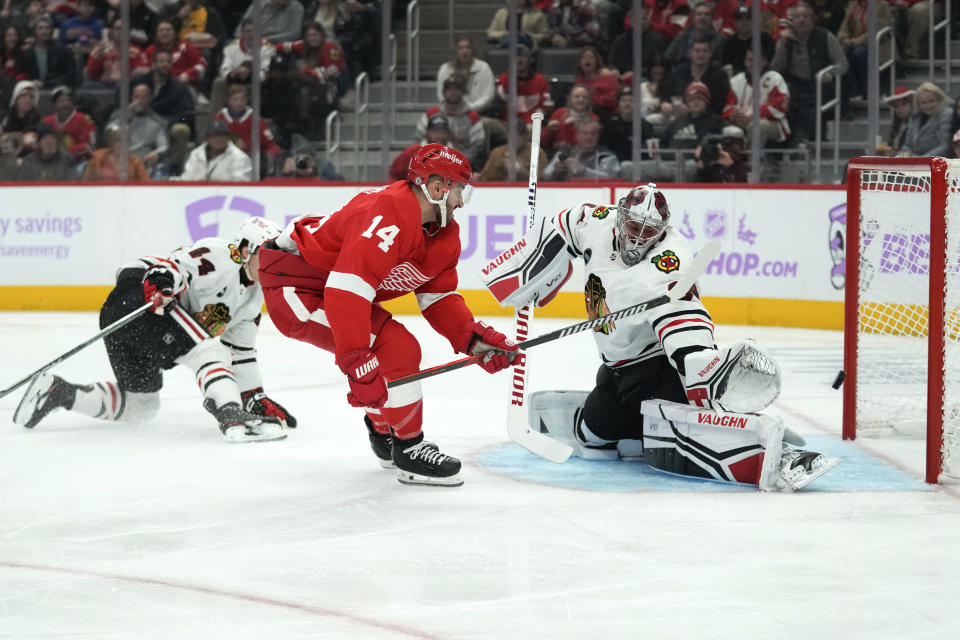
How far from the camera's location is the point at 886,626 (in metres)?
2.45

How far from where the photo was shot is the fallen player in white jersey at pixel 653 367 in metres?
3.59

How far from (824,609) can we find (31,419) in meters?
2.98

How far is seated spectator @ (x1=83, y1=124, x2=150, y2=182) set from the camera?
8.46m

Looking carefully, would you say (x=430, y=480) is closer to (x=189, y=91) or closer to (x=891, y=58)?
(x=891, y=58)

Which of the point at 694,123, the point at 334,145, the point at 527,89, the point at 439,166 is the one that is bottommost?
the point at 439,166

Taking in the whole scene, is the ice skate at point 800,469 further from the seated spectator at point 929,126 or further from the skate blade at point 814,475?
the seated spectator at point 929,126

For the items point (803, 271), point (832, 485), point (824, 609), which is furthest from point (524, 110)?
point (824, 609)

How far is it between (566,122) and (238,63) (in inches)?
85.8

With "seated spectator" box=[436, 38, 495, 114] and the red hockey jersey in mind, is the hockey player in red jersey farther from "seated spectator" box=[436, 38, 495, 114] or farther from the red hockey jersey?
"seated spectator" box=[436, 38, 495, 114]

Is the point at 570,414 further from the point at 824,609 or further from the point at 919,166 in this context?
the point at 824,609

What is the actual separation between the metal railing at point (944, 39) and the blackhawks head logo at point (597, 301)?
437 cm

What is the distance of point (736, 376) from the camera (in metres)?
3.57

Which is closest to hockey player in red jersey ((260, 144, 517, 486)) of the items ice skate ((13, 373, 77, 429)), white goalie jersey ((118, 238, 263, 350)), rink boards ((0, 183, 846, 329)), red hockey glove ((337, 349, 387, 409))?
red hockey glove ((337, 349, 387, 409))

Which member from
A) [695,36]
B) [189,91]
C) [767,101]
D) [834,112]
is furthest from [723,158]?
[189,91]
